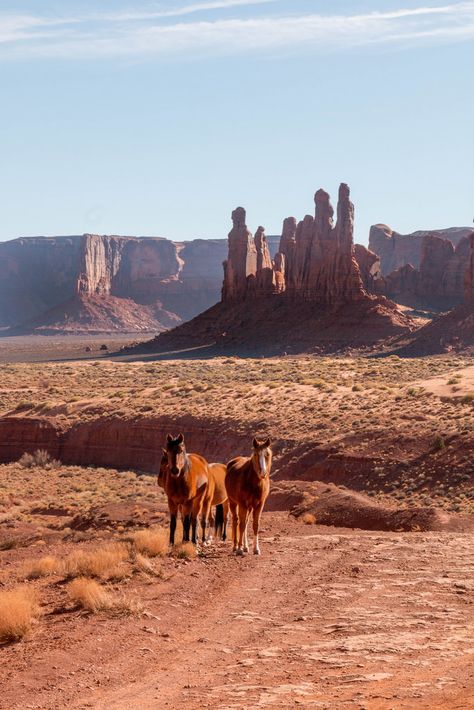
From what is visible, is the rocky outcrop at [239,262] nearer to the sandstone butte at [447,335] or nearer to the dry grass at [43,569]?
the sandstone butte at [447,335]

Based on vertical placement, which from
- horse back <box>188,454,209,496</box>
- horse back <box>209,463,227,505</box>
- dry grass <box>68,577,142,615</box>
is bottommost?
dry grass <box>68,577,142,615</box>

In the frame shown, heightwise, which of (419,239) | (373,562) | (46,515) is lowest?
(46,515)

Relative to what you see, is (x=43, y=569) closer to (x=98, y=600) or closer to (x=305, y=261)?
(x=98, y=600)

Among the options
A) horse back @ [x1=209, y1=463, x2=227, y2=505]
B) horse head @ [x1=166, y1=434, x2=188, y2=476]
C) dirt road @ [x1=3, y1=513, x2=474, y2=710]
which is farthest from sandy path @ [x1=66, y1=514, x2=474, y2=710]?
horse back @ [x1=209, y1=463, x2=227, y2=505]

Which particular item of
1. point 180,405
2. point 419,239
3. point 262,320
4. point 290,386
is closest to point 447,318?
point 262,320

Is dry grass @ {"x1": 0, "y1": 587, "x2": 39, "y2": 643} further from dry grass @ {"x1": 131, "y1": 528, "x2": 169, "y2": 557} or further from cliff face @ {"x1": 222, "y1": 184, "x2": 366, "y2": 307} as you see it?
cliff face @ {"x1": 222, "y1": 184, "x2": 366, "y2": 307}

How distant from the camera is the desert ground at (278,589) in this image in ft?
30.9

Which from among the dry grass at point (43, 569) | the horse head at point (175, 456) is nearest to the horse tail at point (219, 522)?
the horse head at point (175, 456)

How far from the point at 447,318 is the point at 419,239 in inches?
4088

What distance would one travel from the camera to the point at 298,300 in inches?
4628

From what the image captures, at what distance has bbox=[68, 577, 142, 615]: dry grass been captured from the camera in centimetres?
1212

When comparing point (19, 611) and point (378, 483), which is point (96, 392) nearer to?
point (378, 483)

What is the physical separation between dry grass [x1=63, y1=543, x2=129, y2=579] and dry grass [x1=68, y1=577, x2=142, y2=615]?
3.40 ft

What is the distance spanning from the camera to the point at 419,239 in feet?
646
